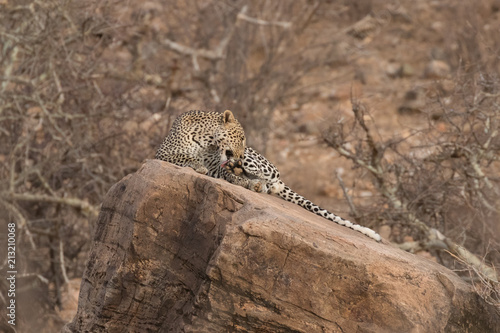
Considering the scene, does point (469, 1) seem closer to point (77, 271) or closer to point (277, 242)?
point (77, 271)

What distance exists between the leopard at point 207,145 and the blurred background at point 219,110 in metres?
2.38

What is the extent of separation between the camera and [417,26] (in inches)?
1211

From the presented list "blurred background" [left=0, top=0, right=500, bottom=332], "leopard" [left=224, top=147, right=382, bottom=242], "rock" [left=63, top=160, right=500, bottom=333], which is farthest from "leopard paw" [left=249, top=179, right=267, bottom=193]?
"blurred background" [left=0, top=0, right=500, bottom=332]

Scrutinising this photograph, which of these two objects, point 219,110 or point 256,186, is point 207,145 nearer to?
point 256,186

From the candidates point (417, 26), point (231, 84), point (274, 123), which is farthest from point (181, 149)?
point (417, 26)

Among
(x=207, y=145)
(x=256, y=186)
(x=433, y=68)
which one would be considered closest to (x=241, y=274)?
(x=256, y=186)

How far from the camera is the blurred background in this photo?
39.0 ft

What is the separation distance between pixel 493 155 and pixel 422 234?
169 cm

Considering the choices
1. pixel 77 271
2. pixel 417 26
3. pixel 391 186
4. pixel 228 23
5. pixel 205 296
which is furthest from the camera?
pixel 417 26

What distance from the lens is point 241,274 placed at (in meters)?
6.96

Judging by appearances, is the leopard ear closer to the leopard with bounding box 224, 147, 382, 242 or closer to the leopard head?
the leopard head

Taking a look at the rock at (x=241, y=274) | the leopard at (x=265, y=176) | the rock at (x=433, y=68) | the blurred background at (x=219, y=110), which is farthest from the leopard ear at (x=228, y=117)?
the rock at (x=433, y=68)

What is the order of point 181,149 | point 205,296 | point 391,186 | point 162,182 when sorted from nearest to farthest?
point 205,296 → point 162,182 → point 181,149 → point 391,186

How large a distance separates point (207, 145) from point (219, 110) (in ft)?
23.1
